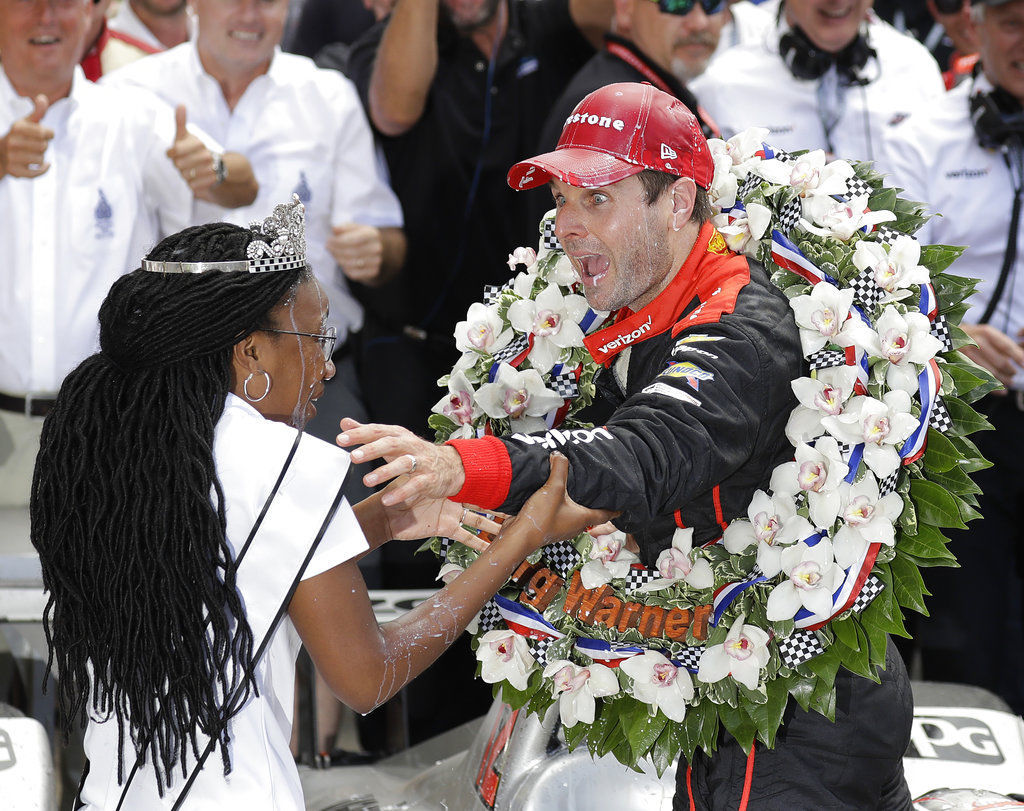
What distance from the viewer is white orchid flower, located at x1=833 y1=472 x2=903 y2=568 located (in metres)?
2.53

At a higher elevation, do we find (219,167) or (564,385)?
(219,167)

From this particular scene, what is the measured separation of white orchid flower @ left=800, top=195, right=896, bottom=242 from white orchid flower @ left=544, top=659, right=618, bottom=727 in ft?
3.25

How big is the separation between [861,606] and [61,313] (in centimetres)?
286

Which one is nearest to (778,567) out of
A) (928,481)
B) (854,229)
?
(928,481)

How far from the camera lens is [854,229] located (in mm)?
2711

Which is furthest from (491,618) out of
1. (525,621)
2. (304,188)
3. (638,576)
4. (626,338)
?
(304,188)

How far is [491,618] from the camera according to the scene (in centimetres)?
291

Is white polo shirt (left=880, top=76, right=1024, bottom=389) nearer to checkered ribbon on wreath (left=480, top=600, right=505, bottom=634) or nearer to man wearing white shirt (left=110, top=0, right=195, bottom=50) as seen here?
checkered ribbon on wreath (left=480, top=600, right=505, bottom=634)

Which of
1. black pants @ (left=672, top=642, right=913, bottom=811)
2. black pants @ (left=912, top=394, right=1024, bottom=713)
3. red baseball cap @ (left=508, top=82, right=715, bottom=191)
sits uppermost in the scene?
red baseball cap @ (left=508, top=82, right=715, bottom=191)

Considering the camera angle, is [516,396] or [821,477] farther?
[516,396]

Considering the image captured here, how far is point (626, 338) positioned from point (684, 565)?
18.0 inches

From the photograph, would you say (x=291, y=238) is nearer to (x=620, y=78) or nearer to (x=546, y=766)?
(x=546, y=766)

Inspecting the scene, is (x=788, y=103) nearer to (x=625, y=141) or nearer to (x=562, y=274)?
(x=562, y=274)

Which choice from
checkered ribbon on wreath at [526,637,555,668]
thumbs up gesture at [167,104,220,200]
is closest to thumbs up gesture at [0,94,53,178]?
thumbs up gesture at [167,104,220,200]
